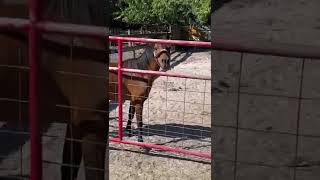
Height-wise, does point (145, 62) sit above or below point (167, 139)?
above

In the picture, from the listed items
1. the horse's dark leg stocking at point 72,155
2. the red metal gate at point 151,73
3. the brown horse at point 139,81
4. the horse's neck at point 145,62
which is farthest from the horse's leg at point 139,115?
the horse's dark leg stocking at point 72,155

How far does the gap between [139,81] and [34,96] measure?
4184mm

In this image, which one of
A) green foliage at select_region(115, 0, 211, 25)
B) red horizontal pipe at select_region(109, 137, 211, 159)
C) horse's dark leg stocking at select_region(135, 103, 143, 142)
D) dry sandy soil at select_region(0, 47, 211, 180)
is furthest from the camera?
green foliage at select_region(115, 0, 211, 25)

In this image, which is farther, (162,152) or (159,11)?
(159,11)

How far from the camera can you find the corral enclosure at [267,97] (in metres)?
1.77

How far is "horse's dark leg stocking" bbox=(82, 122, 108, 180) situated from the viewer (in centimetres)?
223

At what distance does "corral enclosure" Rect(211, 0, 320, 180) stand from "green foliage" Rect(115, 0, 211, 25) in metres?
15.5

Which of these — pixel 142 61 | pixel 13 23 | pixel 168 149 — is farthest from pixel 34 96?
pixel 142 61

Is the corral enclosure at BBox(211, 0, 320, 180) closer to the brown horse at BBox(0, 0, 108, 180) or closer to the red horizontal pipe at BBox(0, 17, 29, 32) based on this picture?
the brown horse at BBox(0, 0, 108, 180)

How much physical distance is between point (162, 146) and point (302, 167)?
338cm

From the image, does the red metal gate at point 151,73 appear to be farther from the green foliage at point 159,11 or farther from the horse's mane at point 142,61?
the green foliage at point 159,11

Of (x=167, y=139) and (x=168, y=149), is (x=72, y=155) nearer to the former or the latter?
(x=168, y=149)

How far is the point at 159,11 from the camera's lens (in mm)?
17844

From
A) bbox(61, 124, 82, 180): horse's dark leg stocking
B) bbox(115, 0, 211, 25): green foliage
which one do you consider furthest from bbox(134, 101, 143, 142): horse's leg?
bbox(115, 0, 211, 25): green foliage
